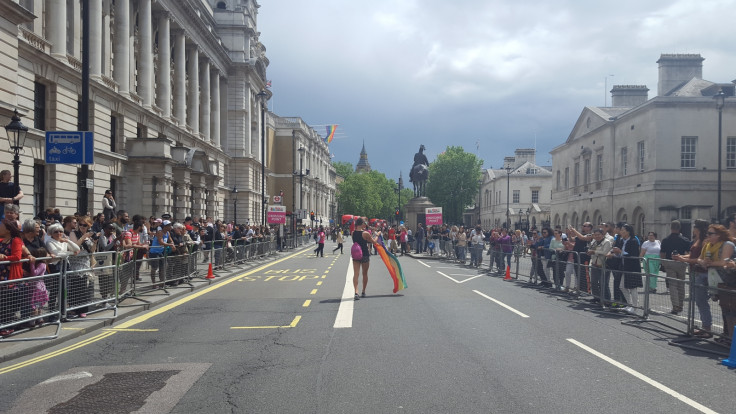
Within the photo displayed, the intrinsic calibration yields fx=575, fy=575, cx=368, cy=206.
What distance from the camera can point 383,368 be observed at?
6.79 m

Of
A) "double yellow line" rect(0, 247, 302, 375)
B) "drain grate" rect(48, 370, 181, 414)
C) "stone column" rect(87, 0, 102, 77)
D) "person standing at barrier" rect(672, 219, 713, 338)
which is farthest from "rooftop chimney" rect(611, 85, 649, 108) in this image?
"drain grate" rect(48, 370, 181, 414)

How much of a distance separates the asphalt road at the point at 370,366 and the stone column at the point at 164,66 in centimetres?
3145

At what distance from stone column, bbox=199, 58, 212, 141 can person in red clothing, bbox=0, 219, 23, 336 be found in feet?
144

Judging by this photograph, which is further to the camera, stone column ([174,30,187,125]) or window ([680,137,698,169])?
stone column ([174,30,187,125])

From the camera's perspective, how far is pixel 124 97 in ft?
103

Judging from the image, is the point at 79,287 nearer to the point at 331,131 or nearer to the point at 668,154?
the point at 668,154

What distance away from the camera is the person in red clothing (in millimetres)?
8312

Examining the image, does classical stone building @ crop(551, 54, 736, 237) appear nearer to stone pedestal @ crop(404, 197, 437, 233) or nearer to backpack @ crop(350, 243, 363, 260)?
stone pedestal @ crop(404, 197, 437, 233)

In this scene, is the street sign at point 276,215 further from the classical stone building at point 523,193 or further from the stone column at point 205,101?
the classical stone building at point 523,193

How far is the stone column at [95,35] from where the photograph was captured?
1109 inches

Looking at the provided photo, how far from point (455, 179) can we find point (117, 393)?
97.1m

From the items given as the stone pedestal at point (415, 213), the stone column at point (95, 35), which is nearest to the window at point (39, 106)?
the stone column at point (95, 35)

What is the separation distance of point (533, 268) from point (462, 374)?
12.9m

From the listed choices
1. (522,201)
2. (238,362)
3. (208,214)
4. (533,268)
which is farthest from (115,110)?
(522,201)
